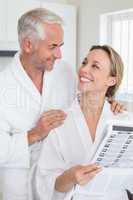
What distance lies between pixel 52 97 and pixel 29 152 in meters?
0.28

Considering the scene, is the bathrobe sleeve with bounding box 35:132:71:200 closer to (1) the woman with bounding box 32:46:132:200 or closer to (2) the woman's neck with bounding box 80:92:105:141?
(1) the woman with bounding box 32:46:132:200

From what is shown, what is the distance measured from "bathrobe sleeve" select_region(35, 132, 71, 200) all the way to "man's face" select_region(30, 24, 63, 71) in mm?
313

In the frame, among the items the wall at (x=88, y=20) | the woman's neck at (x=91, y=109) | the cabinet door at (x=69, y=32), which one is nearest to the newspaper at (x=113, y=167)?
the woman's neck at (x=91, y=109)

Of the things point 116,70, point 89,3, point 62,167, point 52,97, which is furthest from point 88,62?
point 89,3

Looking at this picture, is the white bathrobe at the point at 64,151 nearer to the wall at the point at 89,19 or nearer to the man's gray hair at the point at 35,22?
the man's gray hair at the point at 35,22

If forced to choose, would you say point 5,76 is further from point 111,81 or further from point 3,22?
point 3,22

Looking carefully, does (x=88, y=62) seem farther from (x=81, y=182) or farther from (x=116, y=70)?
(x=81, y=182)

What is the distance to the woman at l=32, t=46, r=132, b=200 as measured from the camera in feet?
4.66

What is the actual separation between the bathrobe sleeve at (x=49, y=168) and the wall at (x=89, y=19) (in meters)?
2.35

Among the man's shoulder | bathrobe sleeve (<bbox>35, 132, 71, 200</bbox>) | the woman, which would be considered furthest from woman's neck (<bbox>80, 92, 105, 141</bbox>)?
the man's shoulder

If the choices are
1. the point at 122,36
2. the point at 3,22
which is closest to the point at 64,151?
the point at 3,22

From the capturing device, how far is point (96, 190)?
1348mm

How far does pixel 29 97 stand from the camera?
5.42 ft

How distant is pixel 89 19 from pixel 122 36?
1.50 feet
